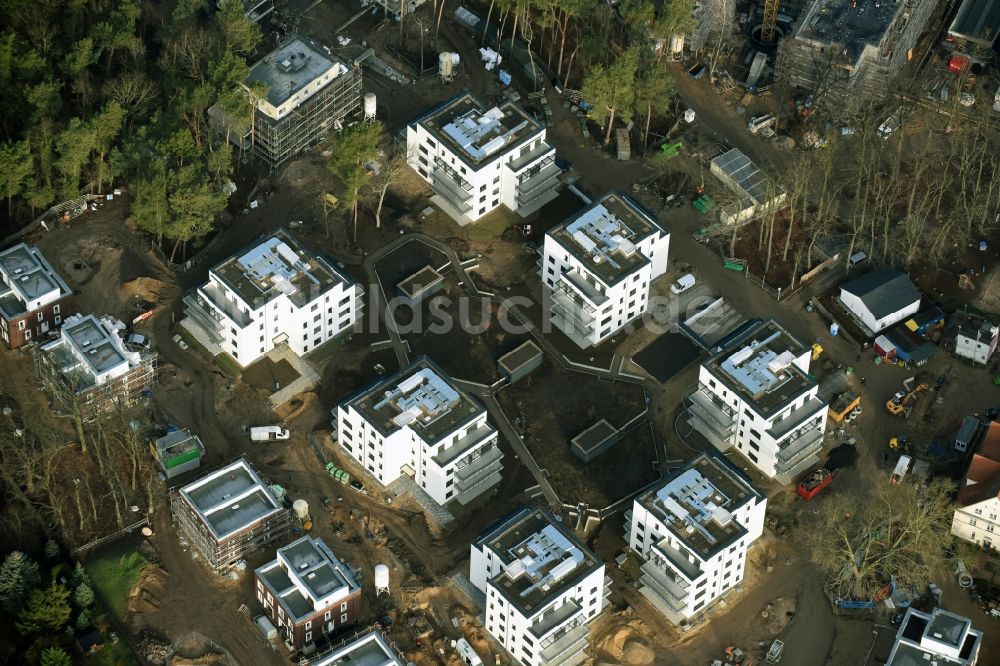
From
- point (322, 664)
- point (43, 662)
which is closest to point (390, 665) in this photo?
point (322, 664)

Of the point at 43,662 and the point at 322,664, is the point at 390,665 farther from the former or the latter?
the point at 43,662
